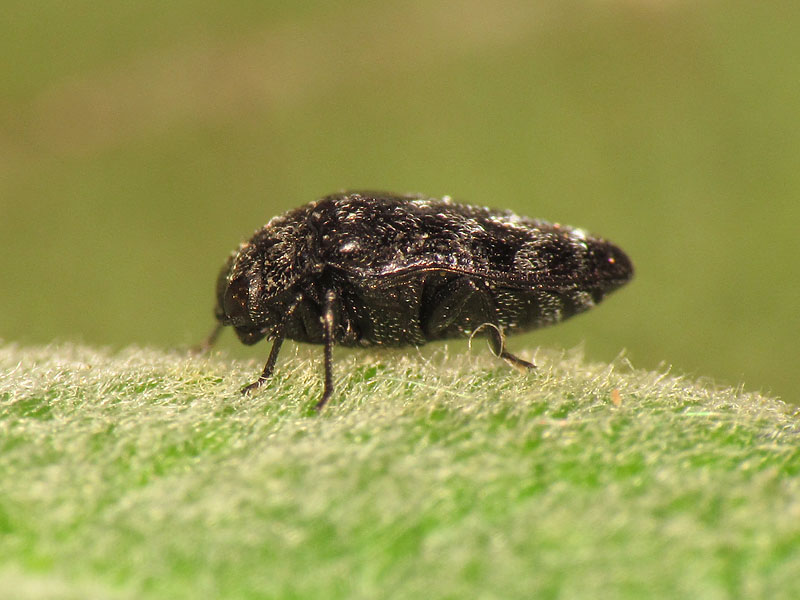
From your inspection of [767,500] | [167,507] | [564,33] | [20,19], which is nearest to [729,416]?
[767,500]

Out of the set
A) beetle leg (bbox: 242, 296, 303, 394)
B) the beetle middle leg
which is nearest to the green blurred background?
the beetle middle leg

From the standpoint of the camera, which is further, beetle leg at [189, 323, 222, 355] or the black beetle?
beetle leg at [189, 323, 222, 355]

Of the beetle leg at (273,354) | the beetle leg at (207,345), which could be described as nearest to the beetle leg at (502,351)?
the beetle leg at (273,354)

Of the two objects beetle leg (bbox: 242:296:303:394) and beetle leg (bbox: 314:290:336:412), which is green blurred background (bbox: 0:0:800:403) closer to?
beetle leg (bbox: 242:296:303:394)

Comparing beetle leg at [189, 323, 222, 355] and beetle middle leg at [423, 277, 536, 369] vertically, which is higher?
beetle middle leg at [423, 277, 536, 369]

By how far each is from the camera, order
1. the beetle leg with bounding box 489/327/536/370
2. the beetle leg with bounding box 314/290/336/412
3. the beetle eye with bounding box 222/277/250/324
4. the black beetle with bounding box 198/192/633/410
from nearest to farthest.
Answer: the beetle leg with bounding box 314/290/336/412, the beetle leg with bounding box 489/327/536/370, the black beetle with bounding box 198/192/633/410, the beetle eye with bounding box 222/277/250/324

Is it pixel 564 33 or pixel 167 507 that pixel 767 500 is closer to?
pixel 167 507
